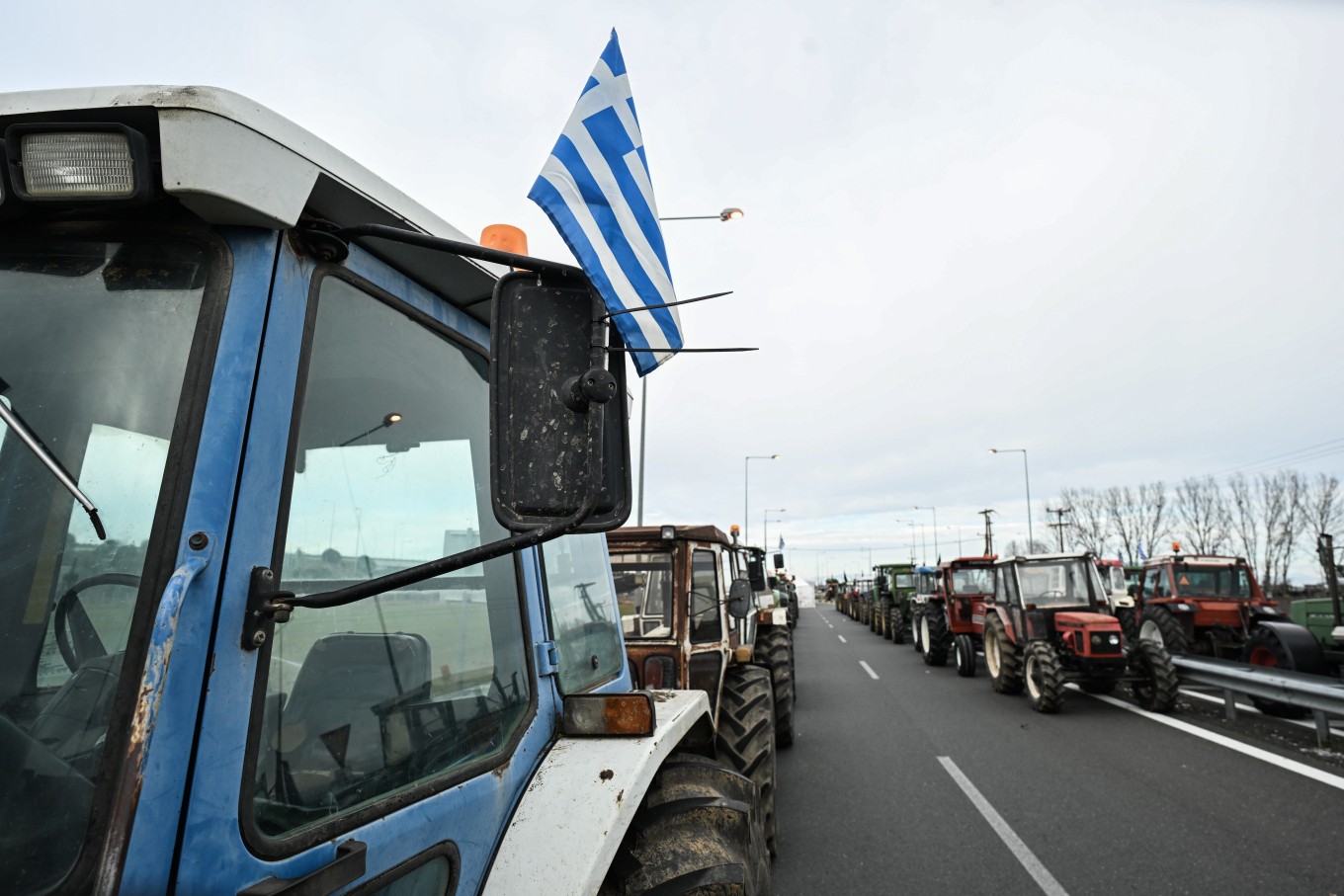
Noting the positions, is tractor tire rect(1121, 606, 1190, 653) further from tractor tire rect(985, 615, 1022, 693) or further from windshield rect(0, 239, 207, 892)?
windshield rect(0, 239, 207, 892)

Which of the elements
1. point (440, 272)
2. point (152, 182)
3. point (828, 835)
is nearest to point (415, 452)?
point (440, 272)

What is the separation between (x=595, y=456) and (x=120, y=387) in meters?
0.70

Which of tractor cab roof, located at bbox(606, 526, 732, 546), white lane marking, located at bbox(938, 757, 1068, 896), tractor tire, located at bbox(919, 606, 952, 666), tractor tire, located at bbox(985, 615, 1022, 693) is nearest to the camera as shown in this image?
white lane marking, located at bbox(938, 757, 1068, 896)

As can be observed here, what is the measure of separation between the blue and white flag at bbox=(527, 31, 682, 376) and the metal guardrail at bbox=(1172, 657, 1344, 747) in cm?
841

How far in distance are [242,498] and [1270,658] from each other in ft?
42.4

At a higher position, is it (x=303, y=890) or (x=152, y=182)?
(x=152, y=182)

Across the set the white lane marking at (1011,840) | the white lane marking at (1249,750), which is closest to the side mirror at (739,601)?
the white lane marking at (1011,840)

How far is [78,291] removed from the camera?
107cm

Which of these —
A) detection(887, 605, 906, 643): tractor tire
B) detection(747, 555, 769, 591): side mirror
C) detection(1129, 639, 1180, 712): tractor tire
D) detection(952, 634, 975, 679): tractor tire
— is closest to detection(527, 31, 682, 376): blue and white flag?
detection(747, 555, 769, 591): side mirror

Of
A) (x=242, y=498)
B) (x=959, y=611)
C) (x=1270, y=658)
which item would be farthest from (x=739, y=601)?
(x=959, y=611)

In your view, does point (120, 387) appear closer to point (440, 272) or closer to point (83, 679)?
point (83, 679)

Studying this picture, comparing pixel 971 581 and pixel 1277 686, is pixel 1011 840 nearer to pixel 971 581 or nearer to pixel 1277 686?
pixel 1277 686

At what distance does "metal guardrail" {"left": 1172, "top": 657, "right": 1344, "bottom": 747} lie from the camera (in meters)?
6.99

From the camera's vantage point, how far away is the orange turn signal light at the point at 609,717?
6.11ft
